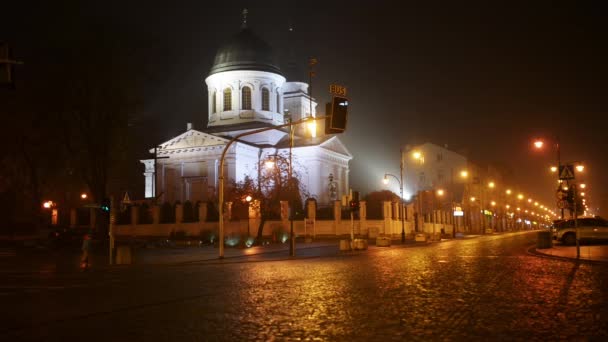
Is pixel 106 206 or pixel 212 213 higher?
pixel 212 213

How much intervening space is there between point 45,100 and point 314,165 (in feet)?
132

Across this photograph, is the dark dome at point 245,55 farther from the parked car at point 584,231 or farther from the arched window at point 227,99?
the parked car at point 584,231

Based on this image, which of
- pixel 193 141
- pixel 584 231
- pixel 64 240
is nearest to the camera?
pixel 584 231

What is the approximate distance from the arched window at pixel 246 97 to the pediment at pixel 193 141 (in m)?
6.94

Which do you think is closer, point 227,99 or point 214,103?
point 227,99

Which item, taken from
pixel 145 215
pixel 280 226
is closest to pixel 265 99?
pixel 145 215

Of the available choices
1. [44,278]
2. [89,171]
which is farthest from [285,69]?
[44,278]

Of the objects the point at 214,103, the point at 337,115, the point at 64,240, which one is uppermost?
the point at 214,103

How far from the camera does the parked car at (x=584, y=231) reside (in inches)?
1356

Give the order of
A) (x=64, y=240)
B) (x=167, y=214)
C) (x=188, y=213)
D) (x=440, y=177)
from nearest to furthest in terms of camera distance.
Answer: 1. (x=64, y=240)
2. (x=188, y=213)
3. (x=167, y=214)
4. (x=440, y=177)

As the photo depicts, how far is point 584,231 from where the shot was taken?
34750mm

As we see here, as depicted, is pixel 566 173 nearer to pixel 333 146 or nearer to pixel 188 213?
pixel 188 213

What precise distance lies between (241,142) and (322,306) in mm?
57229

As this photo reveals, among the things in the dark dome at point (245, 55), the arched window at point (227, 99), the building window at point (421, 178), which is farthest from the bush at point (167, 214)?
the building window at point (421, 178)
